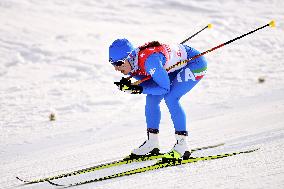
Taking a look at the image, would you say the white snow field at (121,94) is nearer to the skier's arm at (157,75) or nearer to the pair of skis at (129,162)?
the pair of skis at (129,162)

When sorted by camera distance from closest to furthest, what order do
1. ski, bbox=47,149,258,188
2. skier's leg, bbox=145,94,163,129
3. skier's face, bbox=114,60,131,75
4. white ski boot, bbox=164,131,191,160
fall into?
ski, bbox=47,149,258,188, skier's face, bbox=114,60,131,75, white ski boot, bbox=164,131,191,160, skier's leg, bbox=145,94,163,129

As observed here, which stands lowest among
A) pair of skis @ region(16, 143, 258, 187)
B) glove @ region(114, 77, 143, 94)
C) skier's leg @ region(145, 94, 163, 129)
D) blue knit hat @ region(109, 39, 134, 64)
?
pair of skis @ region(16, 143, 258, 187)

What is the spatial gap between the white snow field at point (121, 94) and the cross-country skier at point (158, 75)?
37 centimetres

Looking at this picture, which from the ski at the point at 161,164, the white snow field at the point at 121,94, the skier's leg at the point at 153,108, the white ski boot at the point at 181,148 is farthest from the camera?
the skier's leg at the point at 153,108

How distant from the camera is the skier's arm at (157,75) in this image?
4.59 m

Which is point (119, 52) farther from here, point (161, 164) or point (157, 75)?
point (161, 164)

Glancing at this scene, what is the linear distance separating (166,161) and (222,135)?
4.75ft

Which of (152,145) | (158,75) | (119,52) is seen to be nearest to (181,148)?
(152,145)

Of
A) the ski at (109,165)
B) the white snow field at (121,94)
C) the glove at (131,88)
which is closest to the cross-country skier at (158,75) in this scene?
the glove at (131,88)

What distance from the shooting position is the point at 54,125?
746 centimetres

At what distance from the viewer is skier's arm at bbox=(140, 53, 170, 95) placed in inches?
181

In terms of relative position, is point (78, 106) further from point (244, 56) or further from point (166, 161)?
point (244, 56)

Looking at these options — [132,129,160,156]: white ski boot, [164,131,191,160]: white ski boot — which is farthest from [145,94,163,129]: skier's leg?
[164,131,191,160]: white ski boot

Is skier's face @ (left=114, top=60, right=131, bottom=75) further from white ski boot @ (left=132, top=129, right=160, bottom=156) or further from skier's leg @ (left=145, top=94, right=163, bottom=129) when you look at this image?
white ski boot @ (left=132, top=129, right=160, bottom=156)
